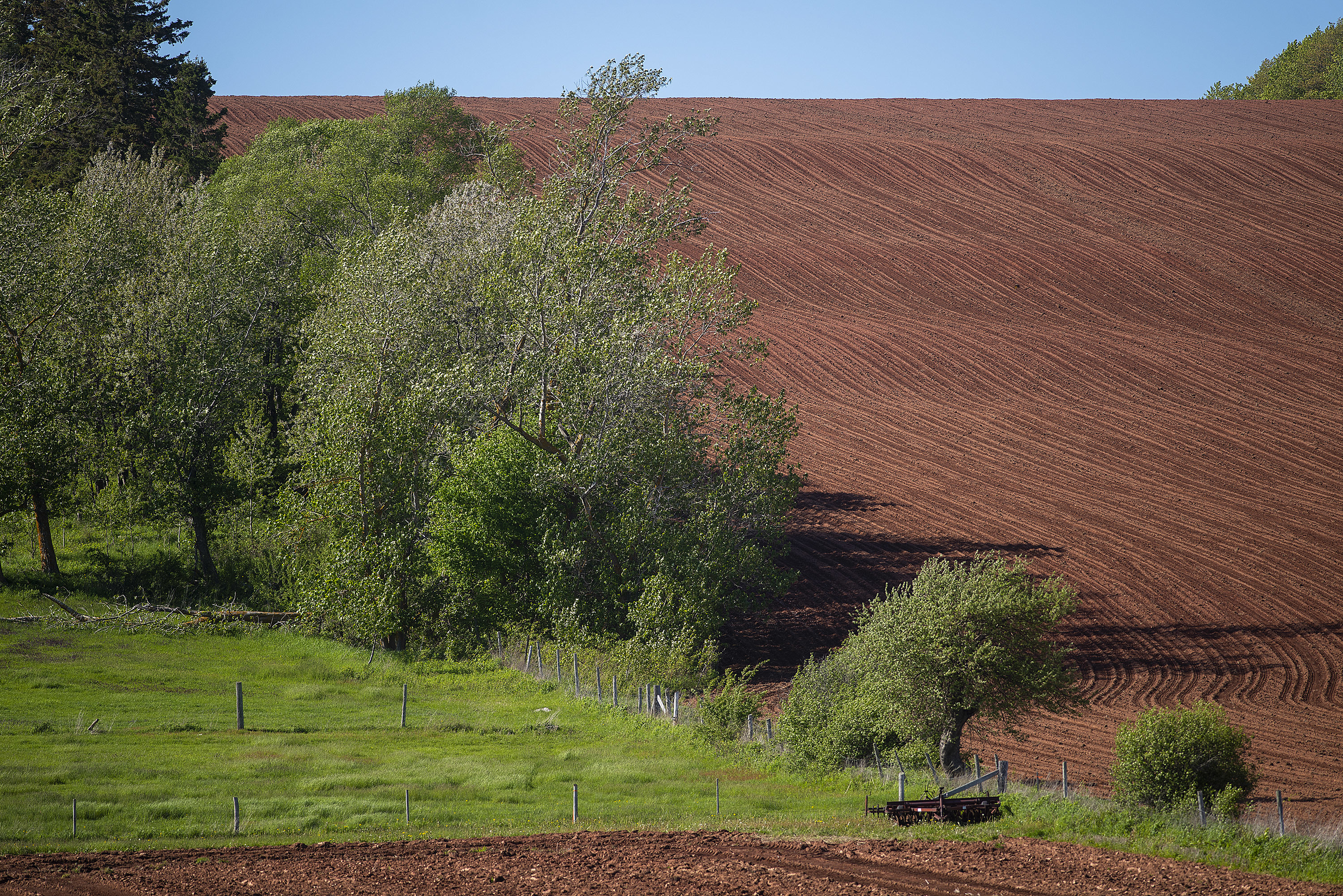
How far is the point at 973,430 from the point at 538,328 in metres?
26.5

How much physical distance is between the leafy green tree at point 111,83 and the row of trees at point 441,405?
9931mm

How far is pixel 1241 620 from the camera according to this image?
3384cm

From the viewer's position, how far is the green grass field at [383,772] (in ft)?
62.2

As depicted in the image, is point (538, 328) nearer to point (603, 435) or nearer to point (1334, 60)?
point (603, 435)

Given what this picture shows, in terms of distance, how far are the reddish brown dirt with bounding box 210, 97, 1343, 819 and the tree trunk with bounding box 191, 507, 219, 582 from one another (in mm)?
21888

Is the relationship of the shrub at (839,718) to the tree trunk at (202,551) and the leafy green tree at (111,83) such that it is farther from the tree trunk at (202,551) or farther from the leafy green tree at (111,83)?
the leafy green tree at (111,83)

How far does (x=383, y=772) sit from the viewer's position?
74.8 feet

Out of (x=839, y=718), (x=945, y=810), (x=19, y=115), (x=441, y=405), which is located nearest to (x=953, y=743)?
(x=839, y=718)

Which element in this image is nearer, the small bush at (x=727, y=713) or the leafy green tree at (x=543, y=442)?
the small bush at (x=727, y=713)

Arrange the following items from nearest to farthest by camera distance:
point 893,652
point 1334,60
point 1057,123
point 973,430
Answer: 1. point 893,652
2. point 973,430
3. point 1057,123
4. point 1334,60

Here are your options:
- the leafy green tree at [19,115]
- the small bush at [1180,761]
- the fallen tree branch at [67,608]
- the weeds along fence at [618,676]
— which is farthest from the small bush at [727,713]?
the leafy green tree at [19,115]

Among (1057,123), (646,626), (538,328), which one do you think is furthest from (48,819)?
(1057,123)

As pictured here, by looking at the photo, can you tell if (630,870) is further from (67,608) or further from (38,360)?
(38,360)

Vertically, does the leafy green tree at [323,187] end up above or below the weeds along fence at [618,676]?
above
